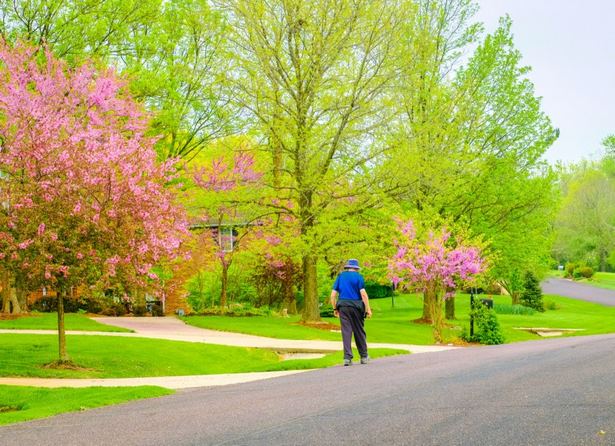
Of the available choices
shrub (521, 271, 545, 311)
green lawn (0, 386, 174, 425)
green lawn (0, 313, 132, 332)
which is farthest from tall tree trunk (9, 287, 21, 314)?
shrub (521, 271, 545, 311)

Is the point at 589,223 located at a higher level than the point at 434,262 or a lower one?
higher

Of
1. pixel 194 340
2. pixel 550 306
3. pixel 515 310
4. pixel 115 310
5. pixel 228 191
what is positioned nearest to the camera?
pixel 194 340

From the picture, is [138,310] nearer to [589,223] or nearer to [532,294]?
[532,294]

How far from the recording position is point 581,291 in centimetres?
6531

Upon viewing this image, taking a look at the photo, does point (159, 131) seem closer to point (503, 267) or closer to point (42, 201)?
point (503, 267)

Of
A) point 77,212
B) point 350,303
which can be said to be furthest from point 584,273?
point 77,212

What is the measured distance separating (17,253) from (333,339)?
41.6 ft

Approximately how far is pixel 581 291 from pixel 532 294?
16042mm

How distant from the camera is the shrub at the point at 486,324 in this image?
2666 centimetres

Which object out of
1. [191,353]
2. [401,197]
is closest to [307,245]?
[401,197]

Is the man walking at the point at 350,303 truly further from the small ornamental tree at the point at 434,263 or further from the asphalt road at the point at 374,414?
the small ornamental tree at the point at 434,263

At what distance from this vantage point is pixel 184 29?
36875 mm

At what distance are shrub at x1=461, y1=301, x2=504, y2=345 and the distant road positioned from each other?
97.8 feet

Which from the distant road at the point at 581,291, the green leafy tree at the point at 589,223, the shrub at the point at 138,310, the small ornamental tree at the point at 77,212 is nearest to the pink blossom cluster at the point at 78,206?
the small ornamental tree at the point at 77,212
